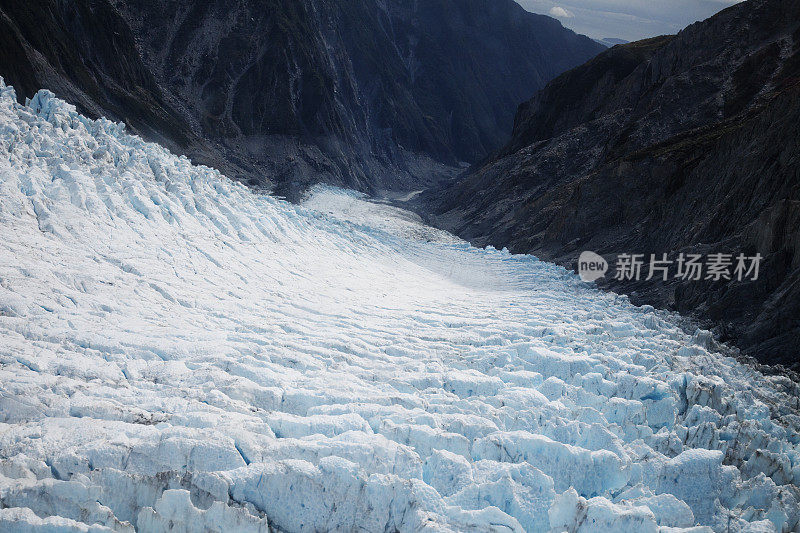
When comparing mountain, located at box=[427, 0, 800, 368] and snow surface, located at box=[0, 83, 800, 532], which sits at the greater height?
mountain, located at box=[427, 0, 800, 368]

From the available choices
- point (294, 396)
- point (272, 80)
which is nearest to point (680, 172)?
point (294, 396)

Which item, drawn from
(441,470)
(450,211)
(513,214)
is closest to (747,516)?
(441,470)

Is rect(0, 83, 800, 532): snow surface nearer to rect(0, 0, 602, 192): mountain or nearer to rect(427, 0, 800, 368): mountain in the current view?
rect(427, 0, 800, 368): mountain

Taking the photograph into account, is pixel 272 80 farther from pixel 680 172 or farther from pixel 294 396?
pixel 294 396

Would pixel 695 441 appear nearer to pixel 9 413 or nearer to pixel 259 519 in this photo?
pixel 259 519

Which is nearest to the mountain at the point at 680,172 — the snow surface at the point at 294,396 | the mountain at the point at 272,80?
the snow surface at the point at 294,396

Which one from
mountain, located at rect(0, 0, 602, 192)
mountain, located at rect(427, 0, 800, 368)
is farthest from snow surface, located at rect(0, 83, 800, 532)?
mountain, located at rect(0, 0, 602, 192)

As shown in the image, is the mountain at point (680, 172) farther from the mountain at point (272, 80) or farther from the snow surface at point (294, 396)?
the mountain at point (272, 80)
